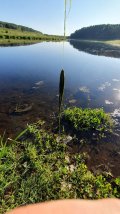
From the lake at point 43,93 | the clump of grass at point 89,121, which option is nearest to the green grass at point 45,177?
the clump of grass at point 89,121

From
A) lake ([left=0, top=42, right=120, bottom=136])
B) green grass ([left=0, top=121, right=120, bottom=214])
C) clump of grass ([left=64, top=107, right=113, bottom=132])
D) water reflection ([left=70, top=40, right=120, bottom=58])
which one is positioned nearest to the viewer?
green grass ([left=0, top=121, right=120, bottom=214])

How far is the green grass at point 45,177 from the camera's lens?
5.97m

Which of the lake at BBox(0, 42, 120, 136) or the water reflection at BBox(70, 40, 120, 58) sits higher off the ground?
the water reflection at BBox(70, 40, 120, 58)

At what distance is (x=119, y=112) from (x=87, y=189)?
8.38 m

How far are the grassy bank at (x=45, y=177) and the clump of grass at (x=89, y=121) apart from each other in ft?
7.62

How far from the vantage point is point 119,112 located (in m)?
14.3

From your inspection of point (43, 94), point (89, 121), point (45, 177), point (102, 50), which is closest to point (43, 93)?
point (43, 94)

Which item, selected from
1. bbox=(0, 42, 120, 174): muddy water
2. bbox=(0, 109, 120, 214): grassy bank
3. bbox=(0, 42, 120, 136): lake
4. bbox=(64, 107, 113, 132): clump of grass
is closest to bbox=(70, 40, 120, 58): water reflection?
bbox=(0, 42, 120, 174): muddy water

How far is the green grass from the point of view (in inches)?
→ 235

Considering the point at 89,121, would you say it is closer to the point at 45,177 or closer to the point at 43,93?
the point at 45,177

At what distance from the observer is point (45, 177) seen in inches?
263

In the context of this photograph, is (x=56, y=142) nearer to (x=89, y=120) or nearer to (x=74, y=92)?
(x=89, y=120)

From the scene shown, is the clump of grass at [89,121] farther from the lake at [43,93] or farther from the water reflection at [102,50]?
the water reflection at [102,50]

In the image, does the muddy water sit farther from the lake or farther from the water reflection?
the water reflection
